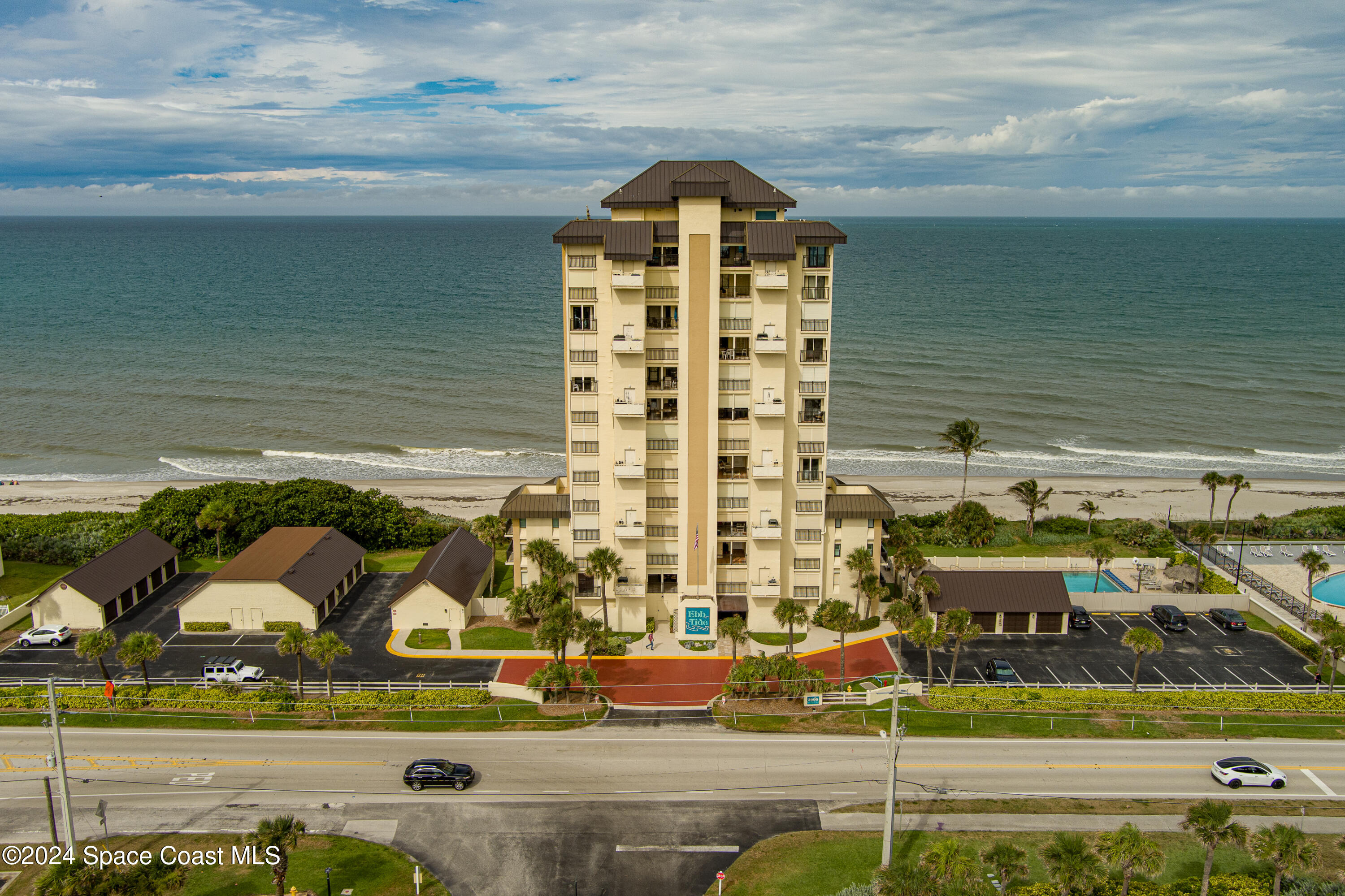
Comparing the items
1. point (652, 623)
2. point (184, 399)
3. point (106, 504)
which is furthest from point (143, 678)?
point (184, 399)

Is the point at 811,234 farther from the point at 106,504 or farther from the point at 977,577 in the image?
the point at 106,504

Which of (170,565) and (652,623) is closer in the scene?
(652,623)

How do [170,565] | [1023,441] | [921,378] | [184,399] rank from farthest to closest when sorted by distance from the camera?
[921,378] → [184,399] → [1023,441] → [170,565]

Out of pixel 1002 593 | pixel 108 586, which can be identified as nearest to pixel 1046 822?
pixel 1002 593

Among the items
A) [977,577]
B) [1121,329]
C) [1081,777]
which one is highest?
[1121,329]

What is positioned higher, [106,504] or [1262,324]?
[1262,324]

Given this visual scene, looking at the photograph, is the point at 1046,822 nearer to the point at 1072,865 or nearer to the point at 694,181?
the point at 1072,865
